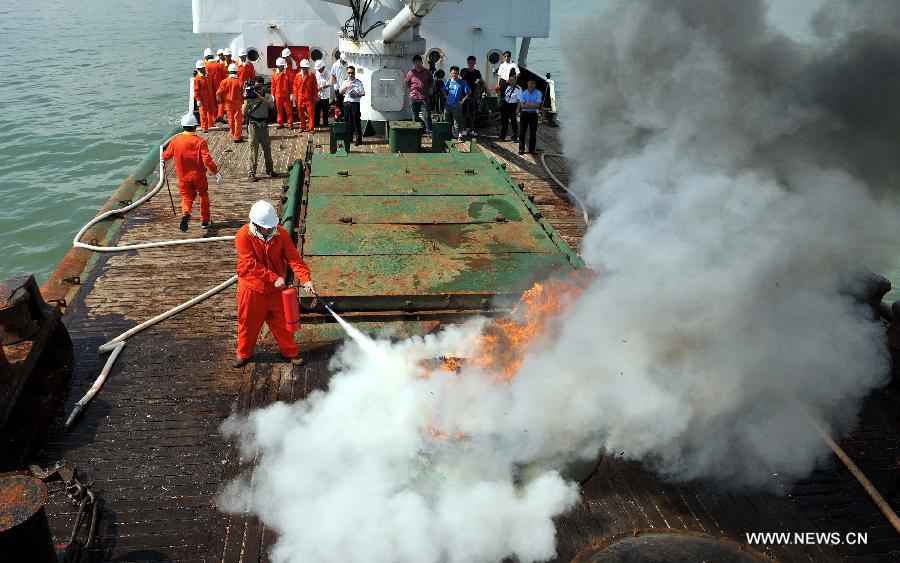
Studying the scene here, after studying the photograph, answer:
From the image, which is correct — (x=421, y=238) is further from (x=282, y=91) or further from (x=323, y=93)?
(x=282, y=91)

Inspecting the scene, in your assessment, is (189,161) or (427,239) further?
(189,161)

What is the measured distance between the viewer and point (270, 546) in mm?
4242

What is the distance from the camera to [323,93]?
45.2ft

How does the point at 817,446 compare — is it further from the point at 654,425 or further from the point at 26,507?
the point at 26,507

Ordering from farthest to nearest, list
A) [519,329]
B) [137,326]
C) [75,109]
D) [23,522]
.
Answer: [75,109], [137,326], [519,329], [23,522]

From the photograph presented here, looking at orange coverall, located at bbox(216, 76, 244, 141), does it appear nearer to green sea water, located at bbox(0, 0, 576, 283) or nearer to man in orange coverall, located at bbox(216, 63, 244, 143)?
man in orange coverall, located at bbox(216, 63, 244, 143)

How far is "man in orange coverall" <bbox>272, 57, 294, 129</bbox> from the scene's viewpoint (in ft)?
44.3

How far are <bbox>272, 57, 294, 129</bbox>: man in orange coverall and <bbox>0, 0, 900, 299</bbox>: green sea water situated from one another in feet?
12.0

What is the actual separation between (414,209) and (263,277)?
8.80ft

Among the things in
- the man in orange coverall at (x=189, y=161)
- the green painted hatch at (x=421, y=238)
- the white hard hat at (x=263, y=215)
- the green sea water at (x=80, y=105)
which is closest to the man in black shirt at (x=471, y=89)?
the green sea water at (x=80, y=105)

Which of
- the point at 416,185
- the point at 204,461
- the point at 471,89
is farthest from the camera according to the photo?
the point at 471,89

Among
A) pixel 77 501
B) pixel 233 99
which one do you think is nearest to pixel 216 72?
pixel 233 99

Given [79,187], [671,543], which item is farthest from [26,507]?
[79,187]

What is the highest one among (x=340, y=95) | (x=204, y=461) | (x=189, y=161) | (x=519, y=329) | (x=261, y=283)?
(x=340, y=95)
